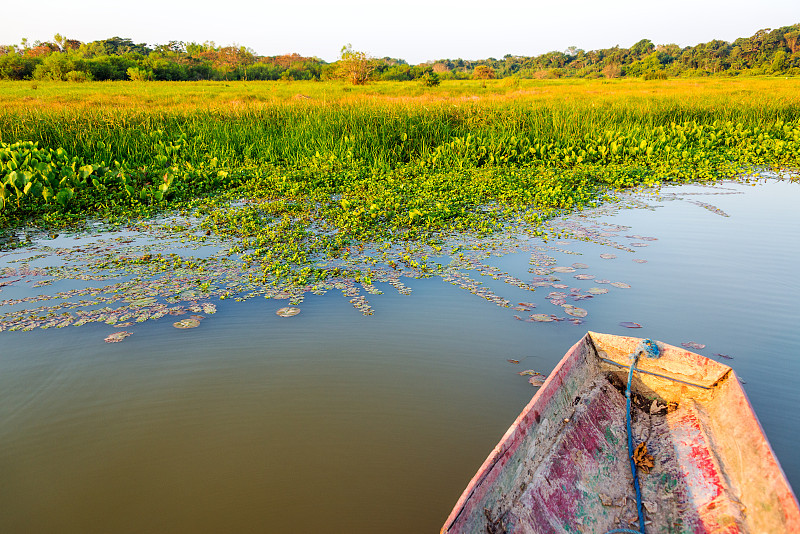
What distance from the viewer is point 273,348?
3859 millimetres

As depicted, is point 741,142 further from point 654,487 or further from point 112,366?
point 112,366

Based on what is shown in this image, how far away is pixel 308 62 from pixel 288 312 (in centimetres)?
6549

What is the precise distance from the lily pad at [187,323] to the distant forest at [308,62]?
1598 inches

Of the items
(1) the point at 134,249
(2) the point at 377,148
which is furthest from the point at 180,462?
(2) the point at 377,148

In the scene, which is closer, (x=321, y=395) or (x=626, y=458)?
(x=626, y=458)

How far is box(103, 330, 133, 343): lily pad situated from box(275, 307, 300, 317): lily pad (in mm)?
1209

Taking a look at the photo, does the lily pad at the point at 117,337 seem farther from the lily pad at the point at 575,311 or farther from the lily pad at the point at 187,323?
the lily pad at the point at 575,311

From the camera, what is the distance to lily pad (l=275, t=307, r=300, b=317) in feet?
14.3

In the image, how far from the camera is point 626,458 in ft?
9.17

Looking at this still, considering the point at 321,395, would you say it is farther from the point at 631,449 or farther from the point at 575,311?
the point at 575,311

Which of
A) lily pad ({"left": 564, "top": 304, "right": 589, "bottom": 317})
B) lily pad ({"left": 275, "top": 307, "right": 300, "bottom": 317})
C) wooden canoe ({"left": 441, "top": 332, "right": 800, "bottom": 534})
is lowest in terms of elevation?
lily pad ({"left": 564, "top": 304, "right": 589, "bottom": 317})

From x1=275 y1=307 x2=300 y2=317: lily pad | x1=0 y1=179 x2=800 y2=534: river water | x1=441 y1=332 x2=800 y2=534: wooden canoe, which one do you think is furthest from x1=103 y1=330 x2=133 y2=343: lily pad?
x1=441 y1=332 x2=800 y2=534: wooden canoe

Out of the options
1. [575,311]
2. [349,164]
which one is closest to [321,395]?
[575,311]

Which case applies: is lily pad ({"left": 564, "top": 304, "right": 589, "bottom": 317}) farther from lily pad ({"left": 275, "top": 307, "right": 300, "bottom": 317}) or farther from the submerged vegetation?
lily pad ({"left": 275, "top": 307, "right": 300, "bottom": 317})
